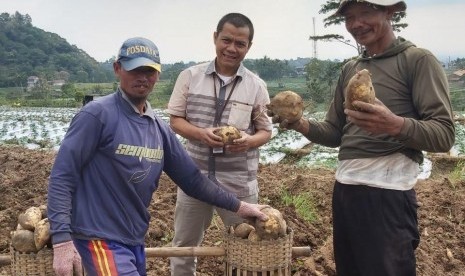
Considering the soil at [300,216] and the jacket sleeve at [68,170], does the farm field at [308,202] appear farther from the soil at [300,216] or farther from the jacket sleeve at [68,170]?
the jacket sleeve at [68,170]

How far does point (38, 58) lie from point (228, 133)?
39979mm

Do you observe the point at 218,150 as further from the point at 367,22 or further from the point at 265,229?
the point at 367,22

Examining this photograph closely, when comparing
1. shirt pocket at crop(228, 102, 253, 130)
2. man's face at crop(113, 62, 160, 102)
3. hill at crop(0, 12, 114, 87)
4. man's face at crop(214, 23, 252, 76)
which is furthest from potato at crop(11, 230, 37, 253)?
hill at crop(0, 12, 114, 87)

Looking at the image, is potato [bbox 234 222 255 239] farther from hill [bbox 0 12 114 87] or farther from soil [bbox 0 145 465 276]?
hill [bbox 0 12 114 87]

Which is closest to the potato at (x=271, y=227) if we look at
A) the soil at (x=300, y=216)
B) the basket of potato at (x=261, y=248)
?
the basket of potato at (x=261, y=248)

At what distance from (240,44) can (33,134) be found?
11094 mm

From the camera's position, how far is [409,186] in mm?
2119

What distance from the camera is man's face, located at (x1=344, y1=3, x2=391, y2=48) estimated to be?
2.05 metres

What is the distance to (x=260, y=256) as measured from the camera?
7.82ft

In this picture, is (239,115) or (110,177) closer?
(110,177)

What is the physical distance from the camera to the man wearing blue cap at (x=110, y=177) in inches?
78.1

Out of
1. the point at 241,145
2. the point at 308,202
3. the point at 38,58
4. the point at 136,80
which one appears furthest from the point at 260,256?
the point at 38,58

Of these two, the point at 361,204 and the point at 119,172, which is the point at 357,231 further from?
the point at 119,172

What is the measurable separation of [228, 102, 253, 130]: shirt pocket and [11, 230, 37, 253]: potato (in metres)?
1.23
